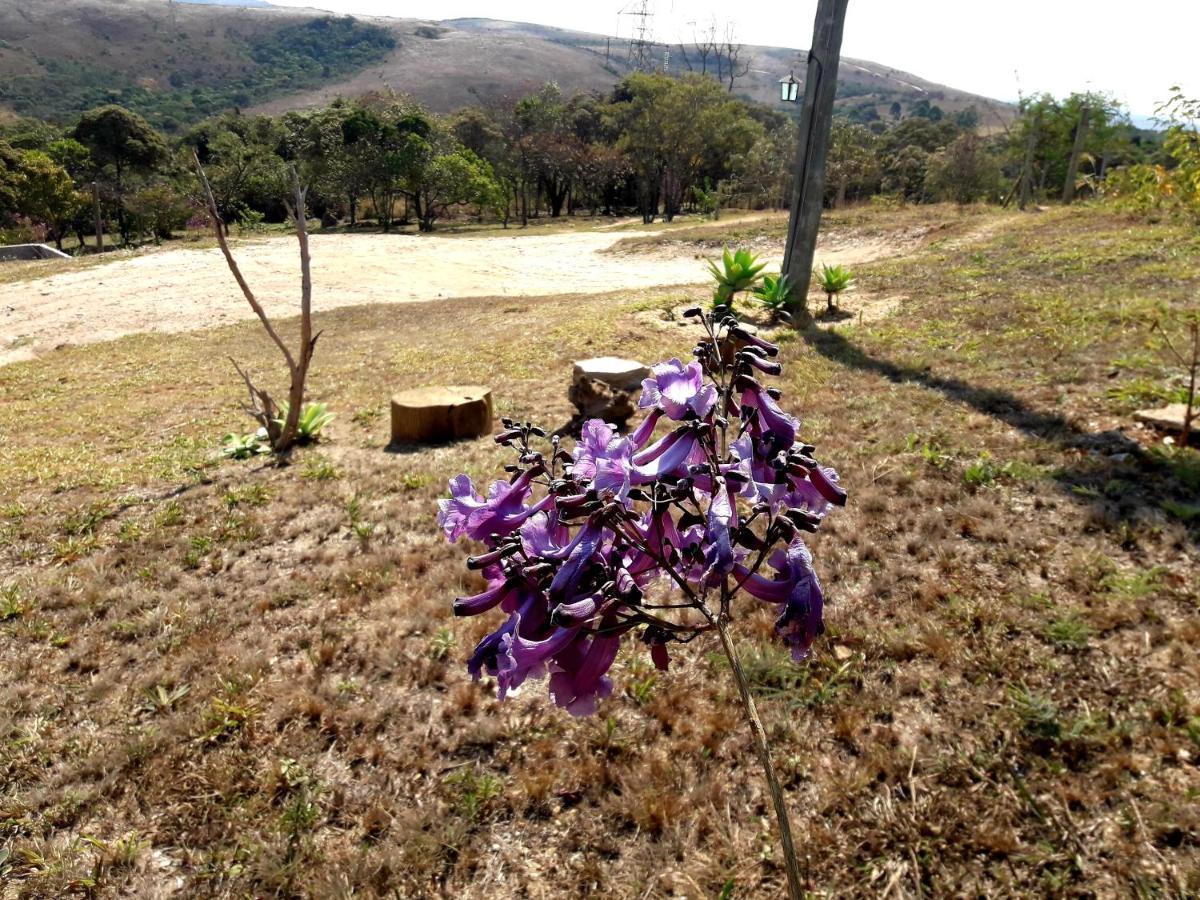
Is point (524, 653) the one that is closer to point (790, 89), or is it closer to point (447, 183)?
point (790, 89)

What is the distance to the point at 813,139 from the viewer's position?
8.68 meters

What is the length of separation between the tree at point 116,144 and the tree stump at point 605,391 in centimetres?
4450

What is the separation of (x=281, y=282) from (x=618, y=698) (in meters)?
17.6

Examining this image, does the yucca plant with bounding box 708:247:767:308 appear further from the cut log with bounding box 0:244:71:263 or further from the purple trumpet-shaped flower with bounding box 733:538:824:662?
the cut log with bounding box 0:244:71:263

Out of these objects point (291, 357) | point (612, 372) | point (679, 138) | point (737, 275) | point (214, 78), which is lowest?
point (612, 372)

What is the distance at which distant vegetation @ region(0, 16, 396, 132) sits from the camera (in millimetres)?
100875

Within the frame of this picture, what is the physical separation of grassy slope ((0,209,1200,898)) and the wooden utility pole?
392 centimetres

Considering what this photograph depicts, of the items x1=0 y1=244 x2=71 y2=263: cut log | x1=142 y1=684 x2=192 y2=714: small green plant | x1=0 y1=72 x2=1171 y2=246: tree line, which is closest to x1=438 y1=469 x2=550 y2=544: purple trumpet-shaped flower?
x1=142 y1=684 x2=192 y2=714: small green plant

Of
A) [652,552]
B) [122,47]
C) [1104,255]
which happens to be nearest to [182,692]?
[652,552]

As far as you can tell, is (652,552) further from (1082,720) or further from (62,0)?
(62,0)

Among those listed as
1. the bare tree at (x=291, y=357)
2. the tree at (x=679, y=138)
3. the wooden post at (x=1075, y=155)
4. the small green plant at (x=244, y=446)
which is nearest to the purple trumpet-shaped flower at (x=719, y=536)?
the bare tree at (x=291, y=357)

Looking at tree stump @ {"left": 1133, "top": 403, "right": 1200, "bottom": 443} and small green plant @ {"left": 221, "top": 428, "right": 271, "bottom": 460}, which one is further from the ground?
tree stump @ {"left": 1133, "top": 403, "right": 1200, "bottom": 443}

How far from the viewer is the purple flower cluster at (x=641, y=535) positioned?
0.95 meters

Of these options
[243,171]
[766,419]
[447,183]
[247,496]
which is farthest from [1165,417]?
[243,171]
